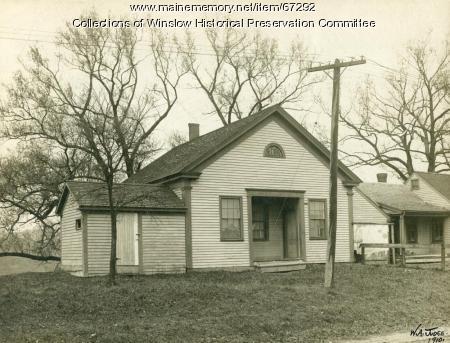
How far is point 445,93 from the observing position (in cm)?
4769

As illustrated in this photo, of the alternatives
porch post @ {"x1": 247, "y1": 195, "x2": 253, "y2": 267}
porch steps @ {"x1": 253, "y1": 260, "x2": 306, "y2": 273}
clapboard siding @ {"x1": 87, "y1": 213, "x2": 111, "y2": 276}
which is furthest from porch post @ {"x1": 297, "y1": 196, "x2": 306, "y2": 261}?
clapboard siding @ {"x1": 87, "y1": 213, "x2": 111, "y2": 276}

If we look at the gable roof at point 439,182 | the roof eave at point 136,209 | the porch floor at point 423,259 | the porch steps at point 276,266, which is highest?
the gable roof at point 439,182

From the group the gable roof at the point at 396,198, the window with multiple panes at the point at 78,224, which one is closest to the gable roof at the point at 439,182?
the gable roof at the point at 396,198

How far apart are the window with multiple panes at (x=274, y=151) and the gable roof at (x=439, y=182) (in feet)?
52.0

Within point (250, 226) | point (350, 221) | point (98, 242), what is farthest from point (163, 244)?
point (350, 221)

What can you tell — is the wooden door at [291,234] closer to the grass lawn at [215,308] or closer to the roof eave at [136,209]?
the grass lawn at [215,308]

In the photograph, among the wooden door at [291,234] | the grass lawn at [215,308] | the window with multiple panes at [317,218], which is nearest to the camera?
the grass lawn at [215,308]

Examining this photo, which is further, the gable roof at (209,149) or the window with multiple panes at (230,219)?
the window with multiple panes at (230,219)

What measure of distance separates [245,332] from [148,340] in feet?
7.28

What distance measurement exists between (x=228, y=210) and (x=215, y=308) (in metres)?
9.02

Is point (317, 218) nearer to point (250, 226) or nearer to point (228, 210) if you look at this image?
point (250, 226)

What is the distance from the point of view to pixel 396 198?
3431cm

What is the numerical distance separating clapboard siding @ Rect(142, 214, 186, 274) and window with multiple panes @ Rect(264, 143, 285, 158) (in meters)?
4.69

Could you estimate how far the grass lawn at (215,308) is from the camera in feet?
38.9
